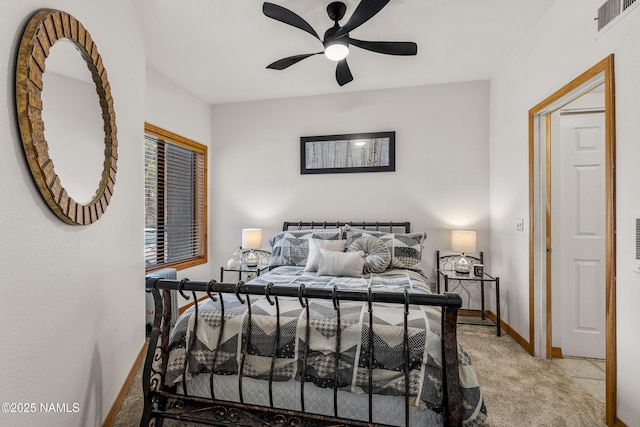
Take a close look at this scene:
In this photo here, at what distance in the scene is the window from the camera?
3225mm

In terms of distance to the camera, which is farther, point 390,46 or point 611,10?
point 390,46

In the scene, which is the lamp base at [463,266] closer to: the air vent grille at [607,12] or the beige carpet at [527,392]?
the beige carpet at [527,392]

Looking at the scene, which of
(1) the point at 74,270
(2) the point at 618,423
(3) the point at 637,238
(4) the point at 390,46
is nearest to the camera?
(1) the point at 74,270

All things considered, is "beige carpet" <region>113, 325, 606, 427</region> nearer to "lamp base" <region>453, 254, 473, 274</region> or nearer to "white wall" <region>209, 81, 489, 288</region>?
"lamp base" <region>453, 254, 473, 274</region>

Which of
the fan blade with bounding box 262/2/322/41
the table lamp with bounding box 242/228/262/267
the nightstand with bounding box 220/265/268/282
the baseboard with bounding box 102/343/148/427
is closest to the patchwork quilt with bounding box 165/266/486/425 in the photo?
the baseboard with bounding box 102/343/148/427

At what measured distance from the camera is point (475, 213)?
357cm

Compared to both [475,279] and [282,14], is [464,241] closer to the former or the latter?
[475,279]

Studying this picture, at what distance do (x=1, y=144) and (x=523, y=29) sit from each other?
11.4ft

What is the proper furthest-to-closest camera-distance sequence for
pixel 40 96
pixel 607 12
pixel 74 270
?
pixel 607 12 → pixel 74 270 → pixel 40 96

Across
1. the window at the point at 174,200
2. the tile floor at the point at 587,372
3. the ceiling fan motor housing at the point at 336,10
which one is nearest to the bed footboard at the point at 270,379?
the tile floor at the point at 587,372

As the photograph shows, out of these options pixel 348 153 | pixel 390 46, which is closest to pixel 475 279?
pixel 348 153

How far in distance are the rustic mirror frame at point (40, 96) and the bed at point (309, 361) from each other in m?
0.53

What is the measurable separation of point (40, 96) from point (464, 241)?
136 inches

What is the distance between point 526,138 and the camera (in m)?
2.75
